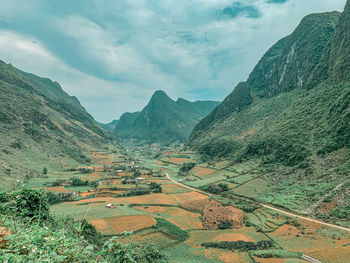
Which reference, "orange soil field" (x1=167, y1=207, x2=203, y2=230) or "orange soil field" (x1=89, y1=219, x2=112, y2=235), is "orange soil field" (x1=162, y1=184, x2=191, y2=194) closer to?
"orange soil field" (x1=167, y1=207, x2=203, y2=230)

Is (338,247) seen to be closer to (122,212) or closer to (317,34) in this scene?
(122,212)

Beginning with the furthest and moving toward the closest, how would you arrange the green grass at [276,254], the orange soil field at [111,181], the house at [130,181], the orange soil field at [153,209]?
the house at [130,181], the orange soil field at [111,181], the orange soil field at [153,209], the green grass at [276,254]

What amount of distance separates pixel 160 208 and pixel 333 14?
222573 mm

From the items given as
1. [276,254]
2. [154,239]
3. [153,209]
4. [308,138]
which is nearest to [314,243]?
[276,254]

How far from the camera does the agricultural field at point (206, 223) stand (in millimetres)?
31562

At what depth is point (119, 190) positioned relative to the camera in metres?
72.9

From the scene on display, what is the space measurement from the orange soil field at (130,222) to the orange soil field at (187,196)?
19202 millimetres

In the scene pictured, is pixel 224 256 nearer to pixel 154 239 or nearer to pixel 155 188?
pixel 154 239

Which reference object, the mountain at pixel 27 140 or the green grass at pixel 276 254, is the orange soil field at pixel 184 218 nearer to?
the green grass at pixel 276 254

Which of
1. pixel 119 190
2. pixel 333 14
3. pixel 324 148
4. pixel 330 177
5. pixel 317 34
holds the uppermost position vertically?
pixel 333 14

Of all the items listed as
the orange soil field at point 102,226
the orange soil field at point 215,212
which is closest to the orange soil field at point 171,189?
the orange soil field at point 215,212

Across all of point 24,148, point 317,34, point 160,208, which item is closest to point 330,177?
point 160,208

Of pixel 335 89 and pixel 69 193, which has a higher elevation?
pixel 335 89

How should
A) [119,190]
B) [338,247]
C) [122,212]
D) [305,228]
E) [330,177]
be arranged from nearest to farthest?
[338,247]
[305,228]
[122,212]
[330,177]
[119,190]
